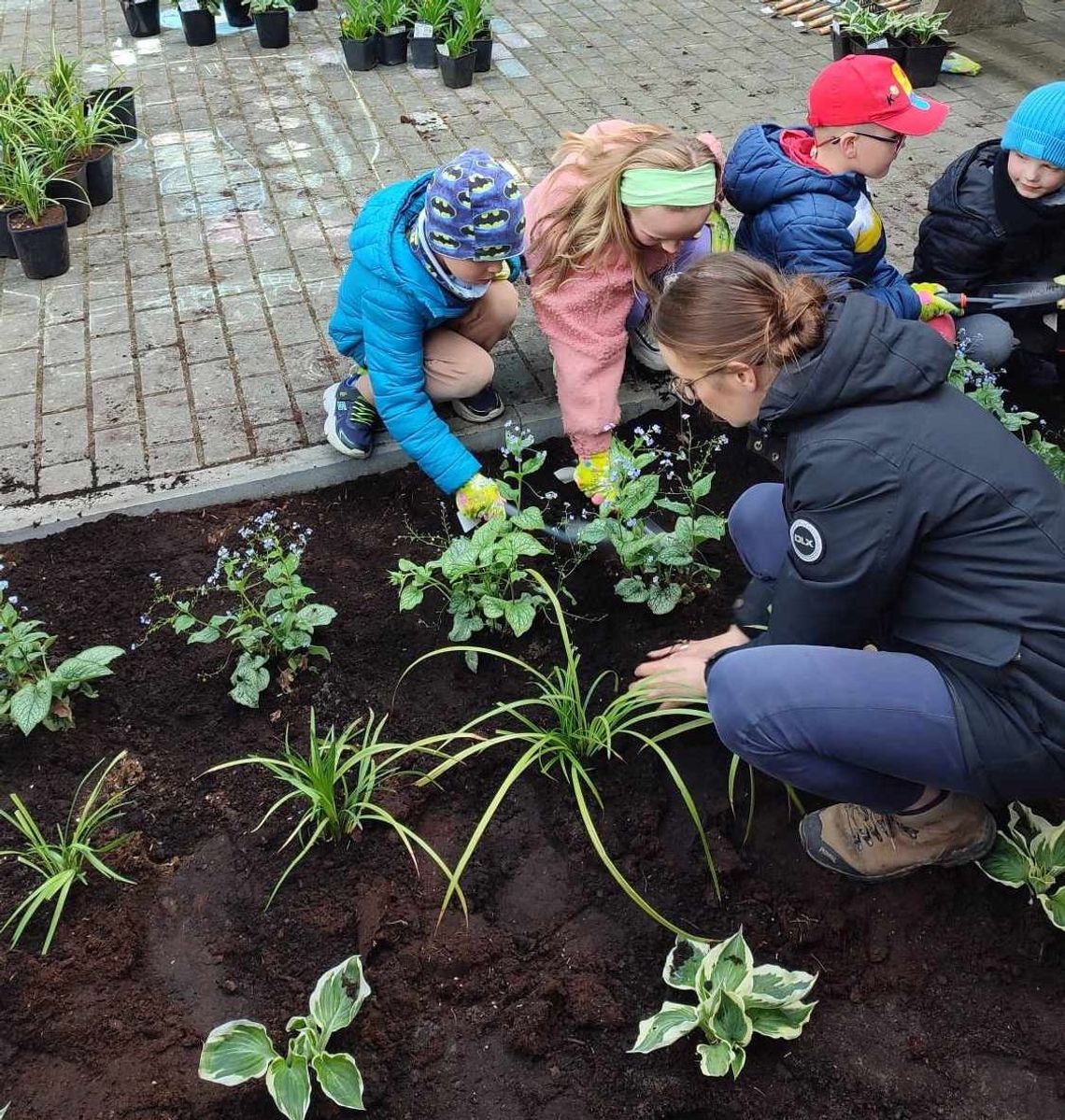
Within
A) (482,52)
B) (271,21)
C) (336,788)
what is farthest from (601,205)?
(271,21)

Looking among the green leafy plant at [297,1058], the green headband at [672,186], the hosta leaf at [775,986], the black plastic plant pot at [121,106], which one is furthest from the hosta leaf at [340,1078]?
the black plastic plant pot at [121,106]

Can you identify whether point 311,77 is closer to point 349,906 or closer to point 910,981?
point 349,906

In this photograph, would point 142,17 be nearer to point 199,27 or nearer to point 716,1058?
point 199,27

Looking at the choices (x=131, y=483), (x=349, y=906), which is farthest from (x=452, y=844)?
(x=131, y=483)

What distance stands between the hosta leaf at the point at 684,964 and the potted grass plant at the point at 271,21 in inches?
257

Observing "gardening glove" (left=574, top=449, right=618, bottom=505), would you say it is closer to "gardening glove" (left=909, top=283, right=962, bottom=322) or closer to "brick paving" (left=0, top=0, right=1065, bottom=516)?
"brick paving" (left=0, top=0, right=1065, bottom=516)

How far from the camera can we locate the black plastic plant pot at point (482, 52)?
6230 millimetres

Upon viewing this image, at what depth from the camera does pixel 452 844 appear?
2400mm

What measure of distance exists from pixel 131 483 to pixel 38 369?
94 centimetres

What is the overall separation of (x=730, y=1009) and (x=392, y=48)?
6164mm

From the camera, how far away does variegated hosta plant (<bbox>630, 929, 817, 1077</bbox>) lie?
190cm

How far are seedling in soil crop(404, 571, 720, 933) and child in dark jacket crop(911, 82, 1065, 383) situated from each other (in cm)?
196

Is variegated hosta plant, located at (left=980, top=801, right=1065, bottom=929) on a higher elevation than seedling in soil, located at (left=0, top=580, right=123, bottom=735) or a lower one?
higher

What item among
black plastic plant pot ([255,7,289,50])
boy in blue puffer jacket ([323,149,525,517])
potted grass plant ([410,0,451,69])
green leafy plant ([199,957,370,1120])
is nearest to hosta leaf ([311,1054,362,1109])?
green leafy plant ([199,957,370,1120])
